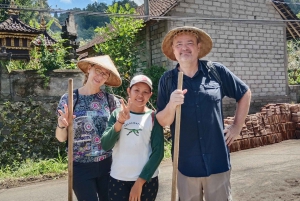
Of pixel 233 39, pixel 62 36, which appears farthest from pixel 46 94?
pixel 233 39

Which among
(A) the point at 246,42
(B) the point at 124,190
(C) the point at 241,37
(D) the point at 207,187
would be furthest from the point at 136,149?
(A) the point at 246,42

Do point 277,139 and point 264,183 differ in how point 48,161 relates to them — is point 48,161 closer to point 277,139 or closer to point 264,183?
point 264,183

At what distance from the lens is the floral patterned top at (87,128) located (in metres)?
2.45

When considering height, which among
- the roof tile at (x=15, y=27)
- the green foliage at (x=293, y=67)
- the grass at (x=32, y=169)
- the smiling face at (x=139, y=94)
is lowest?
the grass at (x=32, y=169)

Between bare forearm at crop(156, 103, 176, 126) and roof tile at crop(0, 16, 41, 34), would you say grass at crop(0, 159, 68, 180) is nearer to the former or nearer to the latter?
bare forearm at crop(156, 103, 176, 126)

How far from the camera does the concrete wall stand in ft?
36.4

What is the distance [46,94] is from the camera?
7074mm

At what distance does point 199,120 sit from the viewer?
2186mm

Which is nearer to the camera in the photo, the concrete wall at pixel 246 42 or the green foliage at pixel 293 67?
the concrete wall at pixel 246 42

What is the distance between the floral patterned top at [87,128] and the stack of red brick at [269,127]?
18.6 ft

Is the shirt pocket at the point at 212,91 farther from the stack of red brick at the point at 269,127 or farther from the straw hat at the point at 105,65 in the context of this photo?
the stack of red brick at the point at 269,127

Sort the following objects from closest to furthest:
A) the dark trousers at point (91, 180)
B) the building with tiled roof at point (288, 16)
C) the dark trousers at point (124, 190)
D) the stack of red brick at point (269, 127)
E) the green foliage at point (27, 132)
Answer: the dark trousers at point (124, 190) < the dark trousers at point (91, 180) < the green foliage at point (27, 132) < the stack of red brick at point (269, 127) < the building with tiled roof at point (288, 16)

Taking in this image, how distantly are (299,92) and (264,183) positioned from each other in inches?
383

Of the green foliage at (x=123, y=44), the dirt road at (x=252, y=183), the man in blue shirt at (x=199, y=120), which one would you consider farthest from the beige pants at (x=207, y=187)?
the green foliage at (x=123, y=44)
